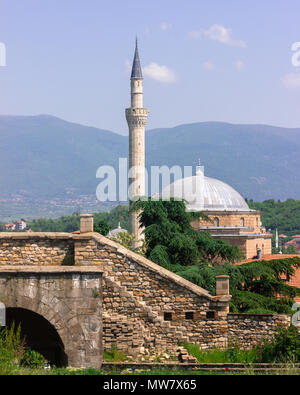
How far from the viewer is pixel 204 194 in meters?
64.0

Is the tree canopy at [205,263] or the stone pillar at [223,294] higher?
the tree canopy at [205,263]

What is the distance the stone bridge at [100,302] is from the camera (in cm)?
1514

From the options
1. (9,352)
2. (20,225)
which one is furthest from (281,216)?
(9,352)

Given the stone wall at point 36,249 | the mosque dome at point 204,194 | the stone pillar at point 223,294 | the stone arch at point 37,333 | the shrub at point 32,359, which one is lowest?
the shrub at point 32,359

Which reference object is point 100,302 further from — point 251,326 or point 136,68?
point 136,68

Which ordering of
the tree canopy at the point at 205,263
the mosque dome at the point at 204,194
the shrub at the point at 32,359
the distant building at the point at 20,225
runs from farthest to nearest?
the distant building at the point at 20,225 < the mosque dome at the point at 204,194 < the tree canopy at the point at 205,263 < the shrub at the point at 32,359

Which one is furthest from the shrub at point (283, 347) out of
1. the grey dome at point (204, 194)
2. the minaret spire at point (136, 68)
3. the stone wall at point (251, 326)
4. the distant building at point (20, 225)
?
the distant building at point (20, 225)

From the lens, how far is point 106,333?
1565cm

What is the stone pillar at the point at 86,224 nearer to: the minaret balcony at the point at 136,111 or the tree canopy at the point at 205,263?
the tree canopy at the point at 205,263

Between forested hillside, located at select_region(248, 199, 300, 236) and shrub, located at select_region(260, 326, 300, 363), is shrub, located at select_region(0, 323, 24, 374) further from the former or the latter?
forested hillside, located at select_region(248, 199, 300, 236)

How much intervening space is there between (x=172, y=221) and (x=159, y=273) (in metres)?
9.31

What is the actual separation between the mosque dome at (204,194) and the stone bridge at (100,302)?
45.8 meters

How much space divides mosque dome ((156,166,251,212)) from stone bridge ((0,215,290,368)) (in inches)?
1803
